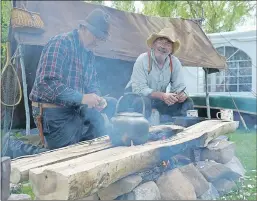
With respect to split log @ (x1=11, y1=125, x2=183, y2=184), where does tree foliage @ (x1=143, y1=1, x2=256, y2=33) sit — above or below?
above

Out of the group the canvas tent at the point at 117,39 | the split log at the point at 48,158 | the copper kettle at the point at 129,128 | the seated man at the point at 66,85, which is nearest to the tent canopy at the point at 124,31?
the canvas tent at the point at 117,39

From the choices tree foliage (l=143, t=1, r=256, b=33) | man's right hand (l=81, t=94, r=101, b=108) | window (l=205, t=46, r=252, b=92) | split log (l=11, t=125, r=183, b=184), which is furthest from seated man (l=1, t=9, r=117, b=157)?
tree foliage (l=143, t=1, r=256, b=33)

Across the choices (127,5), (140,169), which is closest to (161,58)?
(140,169)

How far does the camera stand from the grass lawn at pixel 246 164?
3.35 meters

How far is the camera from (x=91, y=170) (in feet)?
6.40

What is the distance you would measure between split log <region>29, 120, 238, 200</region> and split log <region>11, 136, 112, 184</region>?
0.10 meters

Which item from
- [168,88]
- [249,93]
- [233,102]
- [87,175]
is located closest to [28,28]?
[168,88]

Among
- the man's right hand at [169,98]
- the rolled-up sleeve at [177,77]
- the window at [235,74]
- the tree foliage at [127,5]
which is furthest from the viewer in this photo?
the tree foliage at [127,5]

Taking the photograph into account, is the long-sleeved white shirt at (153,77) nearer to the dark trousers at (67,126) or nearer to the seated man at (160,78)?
the seated man at (160,78)

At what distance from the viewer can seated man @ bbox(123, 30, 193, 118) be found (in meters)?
4.21

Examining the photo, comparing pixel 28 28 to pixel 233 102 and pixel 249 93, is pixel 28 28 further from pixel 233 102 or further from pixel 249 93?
pixel 249 93

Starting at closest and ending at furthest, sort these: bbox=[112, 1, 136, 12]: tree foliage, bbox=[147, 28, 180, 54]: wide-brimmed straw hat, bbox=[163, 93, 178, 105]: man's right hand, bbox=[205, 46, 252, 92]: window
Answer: bbox=[163, 93, 178, 105]: man's right hand
bbox=[147, 28, 180, 54]: wide-brimmed straw hat
bbox=[205, 46, 252, 92]: window
bbox=[112, 1, 136, 12]: tree foliage

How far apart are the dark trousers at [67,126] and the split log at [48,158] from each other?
0.58 metres

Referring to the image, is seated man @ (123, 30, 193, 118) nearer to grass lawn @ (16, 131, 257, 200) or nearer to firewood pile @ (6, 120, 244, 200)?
firewood pile @ (6, 120, 244, 200)
